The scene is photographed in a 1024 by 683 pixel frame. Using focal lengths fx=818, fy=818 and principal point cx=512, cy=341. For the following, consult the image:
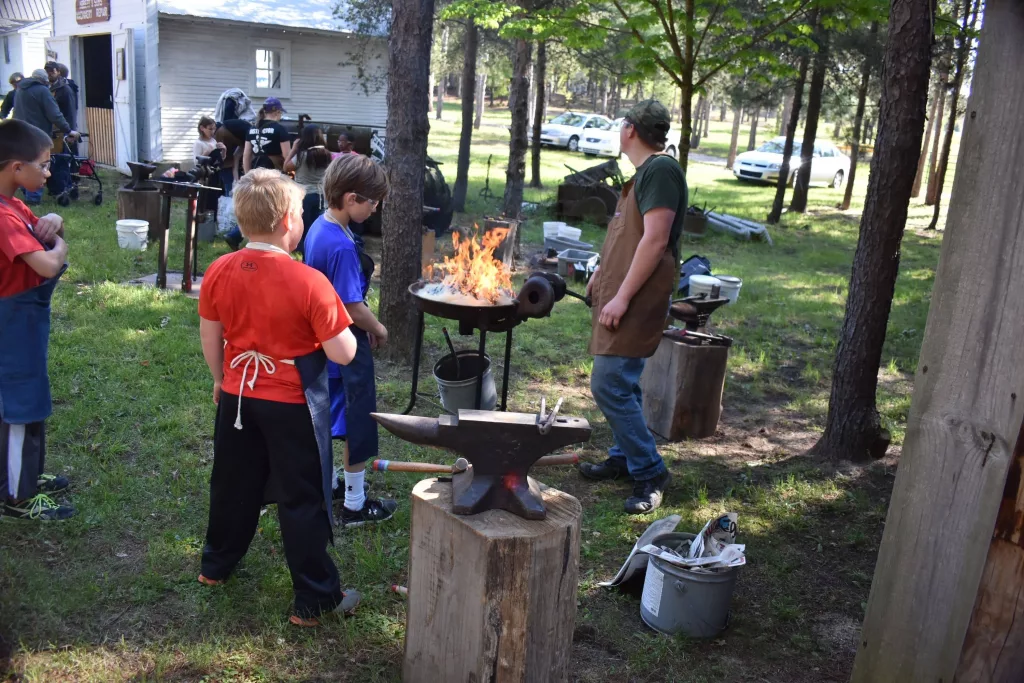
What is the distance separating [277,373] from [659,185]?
6.90 feet

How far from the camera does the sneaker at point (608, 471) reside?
15.8 feet

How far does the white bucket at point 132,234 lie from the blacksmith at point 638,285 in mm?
7181

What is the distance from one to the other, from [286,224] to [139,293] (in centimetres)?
556

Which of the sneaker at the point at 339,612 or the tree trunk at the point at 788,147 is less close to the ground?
the tree trunk at the point at 788,147

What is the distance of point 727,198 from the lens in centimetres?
2208

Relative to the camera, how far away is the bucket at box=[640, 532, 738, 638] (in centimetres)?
331

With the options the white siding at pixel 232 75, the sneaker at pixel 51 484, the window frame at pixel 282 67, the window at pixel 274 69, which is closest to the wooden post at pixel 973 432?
the sneaker at pixel 51 484

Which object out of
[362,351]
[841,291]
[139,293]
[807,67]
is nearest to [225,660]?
[362,351]

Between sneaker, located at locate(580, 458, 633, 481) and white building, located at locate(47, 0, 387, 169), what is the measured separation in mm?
12595

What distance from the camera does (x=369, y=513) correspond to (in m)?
4.08

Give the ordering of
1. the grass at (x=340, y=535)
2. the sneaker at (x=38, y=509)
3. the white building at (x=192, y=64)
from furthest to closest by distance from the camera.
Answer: the white building at (x=192, y=64)
the sneaker at (x=38, y=509)
the grass at (x=340, y=535)

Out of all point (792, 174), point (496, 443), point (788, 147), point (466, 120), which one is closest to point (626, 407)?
point (496, 443)

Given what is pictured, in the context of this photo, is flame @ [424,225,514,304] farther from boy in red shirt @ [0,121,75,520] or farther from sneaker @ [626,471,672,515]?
boy in red shirt @ [0,121,75,520]

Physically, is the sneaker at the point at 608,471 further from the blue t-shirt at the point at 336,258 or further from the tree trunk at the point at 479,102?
the tree trunk at the point at 479,102
